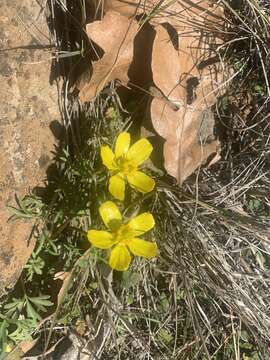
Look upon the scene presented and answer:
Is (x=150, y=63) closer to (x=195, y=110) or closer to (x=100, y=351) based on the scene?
(x=195, y=110)

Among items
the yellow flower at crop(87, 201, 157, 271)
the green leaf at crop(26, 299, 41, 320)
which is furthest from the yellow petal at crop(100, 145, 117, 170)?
the green leaf at crop(26, 299, 41, 320)

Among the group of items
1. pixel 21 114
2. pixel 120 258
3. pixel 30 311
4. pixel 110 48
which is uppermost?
pixel 110 48

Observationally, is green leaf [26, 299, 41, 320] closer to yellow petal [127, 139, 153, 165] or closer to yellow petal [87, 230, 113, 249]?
yellow petal [87, 230, 113, 249]

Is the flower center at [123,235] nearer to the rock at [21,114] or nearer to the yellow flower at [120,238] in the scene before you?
the yellow flower at [120,238]

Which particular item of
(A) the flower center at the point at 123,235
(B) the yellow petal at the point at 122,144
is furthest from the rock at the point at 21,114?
(A) the flower center at the point at 123,235

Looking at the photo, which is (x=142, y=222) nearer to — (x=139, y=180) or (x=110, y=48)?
(x=139, y=180)

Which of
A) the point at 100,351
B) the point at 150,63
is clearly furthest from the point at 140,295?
the point at 150,63

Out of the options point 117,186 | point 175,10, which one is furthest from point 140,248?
point 175,10
